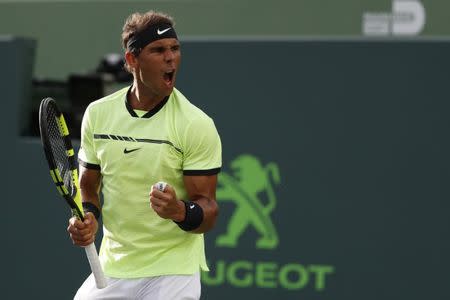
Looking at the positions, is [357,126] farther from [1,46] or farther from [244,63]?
[1,46]

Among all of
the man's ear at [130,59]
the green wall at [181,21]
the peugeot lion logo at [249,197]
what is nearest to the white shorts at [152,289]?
the man's ear at [130,59]

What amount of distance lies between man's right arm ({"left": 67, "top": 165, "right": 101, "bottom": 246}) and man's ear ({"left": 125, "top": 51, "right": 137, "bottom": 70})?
0.49m

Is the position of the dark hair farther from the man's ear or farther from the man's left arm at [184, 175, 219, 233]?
the man's left arm at [184, 175, 219, 233]

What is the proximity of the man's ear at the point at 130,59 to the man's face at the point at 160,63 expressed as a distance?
0.05 m

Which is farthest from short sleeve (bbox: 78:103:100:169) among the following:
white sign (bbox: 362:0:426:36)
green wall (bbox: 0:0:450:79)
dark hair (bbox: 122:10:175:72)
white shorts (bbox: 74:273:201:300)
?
white sign (bbox: 362:0:426:36)

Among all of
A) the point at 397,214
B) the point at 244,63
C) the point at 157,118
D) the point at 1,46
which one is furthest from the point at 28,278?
the point at 157,118

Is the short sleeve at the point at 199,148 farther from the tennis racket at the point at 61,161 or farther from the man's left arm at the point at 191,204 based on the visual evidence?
the tennis racket at the point at 61,161

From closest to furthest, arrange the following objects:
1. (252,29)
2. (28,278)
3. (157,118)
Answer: (157,118) < (28,278) < (252,29)

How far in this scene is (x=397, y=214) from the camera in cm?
602

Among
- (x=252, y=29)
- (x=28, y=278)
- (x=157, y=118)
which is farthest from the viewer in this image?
(x=252, y=29)

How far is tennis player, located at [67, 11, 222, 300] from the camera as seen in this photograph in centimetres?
396

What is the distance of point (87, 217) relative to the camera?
4016 millimetres

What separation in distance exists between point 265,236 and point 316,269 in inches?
15.0

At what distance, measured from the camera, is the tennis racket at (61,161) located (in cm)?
390
